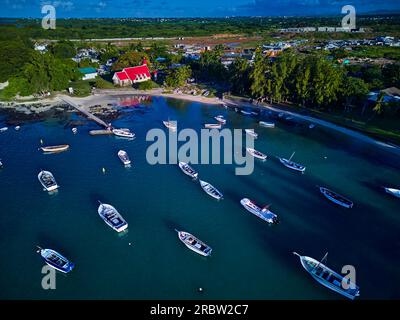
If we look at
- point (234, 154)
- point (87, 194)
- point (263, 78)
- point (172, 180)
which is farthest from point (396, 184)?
point (87, 194)

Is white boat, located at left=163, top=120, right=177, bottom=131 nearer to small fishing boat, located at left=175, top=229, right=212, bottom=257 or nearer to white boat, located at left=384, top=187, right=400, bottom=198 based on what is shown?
small fishing boat, located at left=175, top=229, right=212, bottom=257

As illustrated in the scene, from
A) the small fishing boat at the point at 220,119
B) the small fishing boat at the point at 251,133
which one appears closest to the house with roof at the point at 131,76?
the small fishing boat at the point at 220,119

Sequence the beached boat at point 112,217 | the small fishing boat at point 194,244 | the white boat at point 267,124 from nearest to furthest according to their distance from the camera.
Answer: the small fishing boat at point 194,244, the beached boat at point 112,217, the white boat at point 267,124

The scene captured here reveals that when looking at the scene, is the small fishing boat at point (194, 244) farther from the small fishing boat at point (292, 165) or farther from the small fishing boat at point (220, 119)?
the small fishing boat at point (220, 119)

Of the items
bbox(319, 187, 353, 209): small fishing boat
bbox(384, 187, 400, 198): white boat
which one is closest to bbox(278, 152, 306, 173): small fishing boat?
Answer: bbox(319, 187, 353, 209): small fishing boat

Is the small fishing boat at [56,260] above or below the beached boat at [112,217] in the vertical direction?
below
